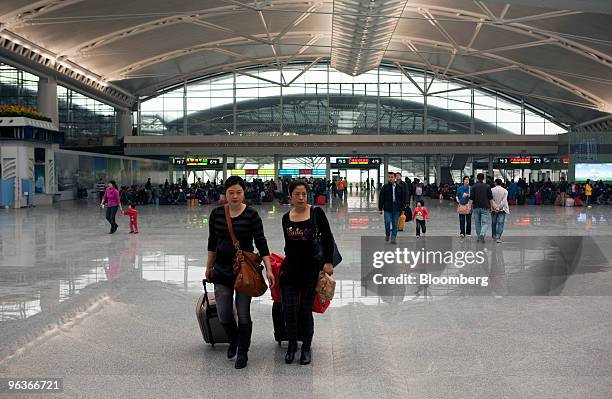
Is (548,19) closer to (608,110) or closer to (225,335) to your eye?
(608,110)

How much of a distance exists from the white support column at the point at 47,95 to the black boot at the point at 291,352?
121 ft

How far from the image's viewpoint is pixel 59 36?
35.2 metres

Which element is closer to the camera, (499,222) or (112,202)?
(499,222)

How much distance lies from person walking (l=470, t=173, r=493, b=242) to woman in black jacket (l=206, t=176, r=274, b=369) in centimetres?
985

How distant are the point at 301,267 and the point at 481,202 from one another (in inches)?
392

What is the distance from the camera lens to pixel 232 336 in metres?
5.43

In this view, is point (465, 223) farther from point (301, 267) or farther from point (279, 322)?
point (301, 267)

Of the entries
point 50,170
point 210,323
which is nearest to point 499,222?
point 210,323

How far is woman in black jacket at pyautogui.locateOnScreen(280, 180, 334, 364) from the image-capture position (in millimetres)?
5250

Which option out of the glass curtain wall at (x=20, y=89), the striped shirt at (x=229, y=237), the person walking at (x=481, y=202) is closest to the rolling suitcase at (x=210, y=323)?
the striped shirt at (x=229, y=237)

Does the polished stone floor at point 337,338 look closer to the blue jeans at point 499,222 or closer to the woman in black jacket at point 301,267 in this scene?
the woman in black jacket at point 301,267

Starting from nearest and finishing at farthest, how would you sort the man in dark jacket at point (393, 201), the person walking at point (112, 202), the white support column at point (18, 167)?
the man in dark jacket at point (393, 201)
the person walking at point (112, 202)
the white support column at point (18, 167)

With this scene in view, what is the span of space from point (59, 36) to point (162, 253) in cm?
2610

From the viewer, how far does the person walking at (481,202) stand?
14.4 m
